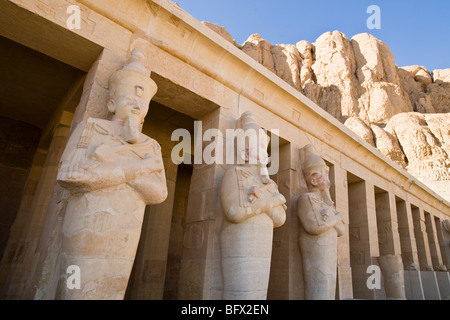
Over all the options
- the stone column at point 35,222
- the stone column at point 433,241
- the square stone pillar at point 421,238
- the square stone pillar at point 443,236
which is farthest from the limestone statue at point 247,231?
the square stone pillar at point 443,236

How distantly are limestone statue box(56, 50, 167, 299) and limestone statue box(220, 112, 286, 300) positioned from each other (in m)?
0.87

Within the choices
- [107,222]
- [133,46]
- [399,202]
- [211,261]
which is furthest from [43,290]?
[399,202]

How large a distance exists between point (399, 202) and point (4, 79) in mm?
9204

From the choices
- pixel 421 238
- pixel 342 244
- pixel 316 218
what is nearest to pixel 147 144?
pixel 316 218

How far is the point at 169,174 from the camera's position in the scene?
18.0ft

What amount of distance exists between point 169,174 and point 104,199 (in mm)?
3260

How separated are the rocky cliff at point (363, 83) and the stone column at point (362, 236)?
40.5 ft

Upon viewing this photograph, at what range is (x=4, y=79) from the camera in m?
4.51

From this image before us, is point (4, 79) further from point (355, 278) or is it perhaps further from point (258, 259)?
point (355, 278)

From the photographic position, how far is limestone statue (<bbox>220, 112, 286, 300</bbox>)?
2.92m

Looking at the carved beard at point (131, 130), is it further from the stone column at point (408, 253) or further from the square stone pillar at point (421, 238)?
the square stone pillar at point (421, 238)

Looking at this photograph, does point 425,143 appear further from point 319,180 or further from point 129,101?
point 129,101

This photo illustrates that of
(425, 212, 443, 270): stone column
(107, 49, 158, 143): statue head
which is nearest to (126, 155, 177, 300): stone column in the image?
(107, 49, 158, 143): statue head

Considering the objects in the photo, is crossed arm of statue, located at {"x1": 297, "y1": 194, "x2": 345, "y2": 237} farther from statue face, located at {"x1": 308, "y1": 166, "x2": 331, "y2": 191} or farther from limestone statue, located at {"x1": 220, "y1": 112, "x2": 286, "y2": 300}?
limestone statue, located at {"x1": 220, "y1": 112, "x2": 286, "y2": 300}
